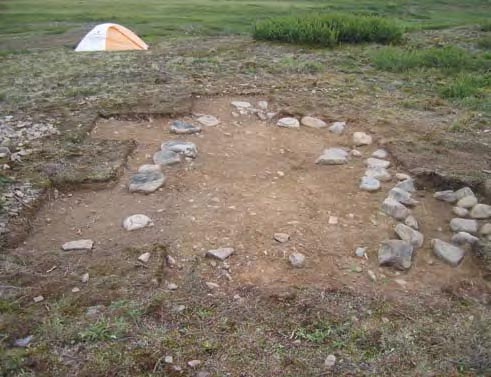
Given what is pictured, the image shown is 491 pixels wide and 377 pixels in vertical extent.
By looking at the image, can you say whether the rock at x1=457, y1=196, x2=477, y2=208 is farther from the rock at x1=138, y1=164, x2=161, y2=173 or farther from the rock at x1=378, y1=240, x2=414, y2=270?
the rock at x1=138, y1=164, x2=161, y2=173

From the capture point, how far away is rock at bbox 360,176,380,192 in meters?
3.60

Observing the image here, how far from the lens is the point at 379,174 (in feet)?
12.4

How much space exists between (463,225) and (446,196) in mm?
392

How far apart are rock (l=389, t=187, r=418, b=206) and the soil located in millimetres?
76

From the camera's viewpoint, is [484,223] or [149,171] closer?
[484,223]

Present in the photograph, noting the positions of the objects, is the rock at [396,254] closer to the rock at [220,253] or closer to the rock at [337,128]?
the rock at [220,253]

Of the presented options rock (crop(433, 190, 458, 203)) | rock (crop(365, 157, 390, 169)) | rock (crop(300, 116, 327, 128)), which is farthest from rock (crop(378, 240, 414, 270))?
rock (crop(300, 116, 327, 128))

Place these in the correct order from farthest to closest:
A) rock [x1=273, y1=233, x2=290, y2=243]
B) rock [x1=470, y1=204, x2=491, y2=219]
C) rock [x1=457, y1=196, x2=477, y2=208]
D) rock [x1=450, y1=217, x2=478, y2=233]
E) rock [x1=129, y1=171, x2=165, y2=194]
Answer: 1. rock [x1=129, y1=171, x2=165, y2=194]
2. rock [x1=457, y1=196, x2=477, y2=208]
3. rock [x1=470, y1=204, x2=491, y2=219]
4. rock [x1=450, y1=217, x2=478, y2=233]
5. rock [x1=273, y1=233, x2=290, y2=243]

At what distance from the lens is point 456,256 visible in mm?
2895

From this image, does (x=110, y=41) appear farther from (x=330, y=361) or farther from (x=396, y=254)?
(x=330, y=361)

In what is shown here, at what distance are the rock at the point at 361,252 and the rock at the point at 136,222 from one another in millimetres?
1247

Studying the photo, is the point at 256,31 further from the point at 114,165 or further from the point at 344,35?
the point at 114,165

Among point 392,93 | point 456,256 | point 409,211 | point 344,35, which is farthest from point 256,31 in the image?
point 456,256

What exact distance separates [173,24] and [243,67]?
5471 millimetres
